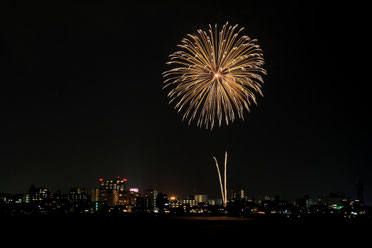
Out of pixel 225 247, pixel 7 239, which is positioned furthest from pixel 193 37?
pixel 7 239

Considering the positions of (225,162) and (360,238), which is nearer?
(360,238)

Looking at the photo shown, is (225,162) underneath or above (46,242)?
above

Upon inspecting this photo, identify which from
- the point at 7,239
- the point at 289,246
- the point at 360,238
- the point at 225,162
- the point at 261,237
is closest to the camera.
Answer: the point at 289,246

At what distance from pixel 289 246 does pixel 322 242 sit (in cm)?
646

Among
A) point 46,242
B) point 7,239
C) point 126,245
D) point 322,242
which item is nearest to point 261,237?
point 322,242

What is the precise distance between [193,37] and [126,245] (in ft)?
77.0

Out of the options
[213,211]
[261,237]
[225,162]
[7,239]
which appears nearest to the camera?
[7,239]

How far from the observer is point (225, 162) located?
61031mm

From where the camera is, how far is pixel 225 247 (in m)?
37.5

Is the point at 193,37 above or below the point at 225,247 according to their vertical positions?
above

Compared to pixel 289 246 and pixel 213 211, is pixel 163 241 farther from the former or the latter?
pixel 213 211

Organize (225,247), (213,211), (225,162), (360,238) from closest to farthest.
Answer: (225,247)
(360,238)
(225,162)
(213,211)

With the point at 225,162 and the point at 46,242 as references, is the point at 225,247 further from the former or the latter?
the point at 225,162

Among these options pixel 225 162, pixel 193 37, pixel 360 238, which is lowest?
pixel 360 238
